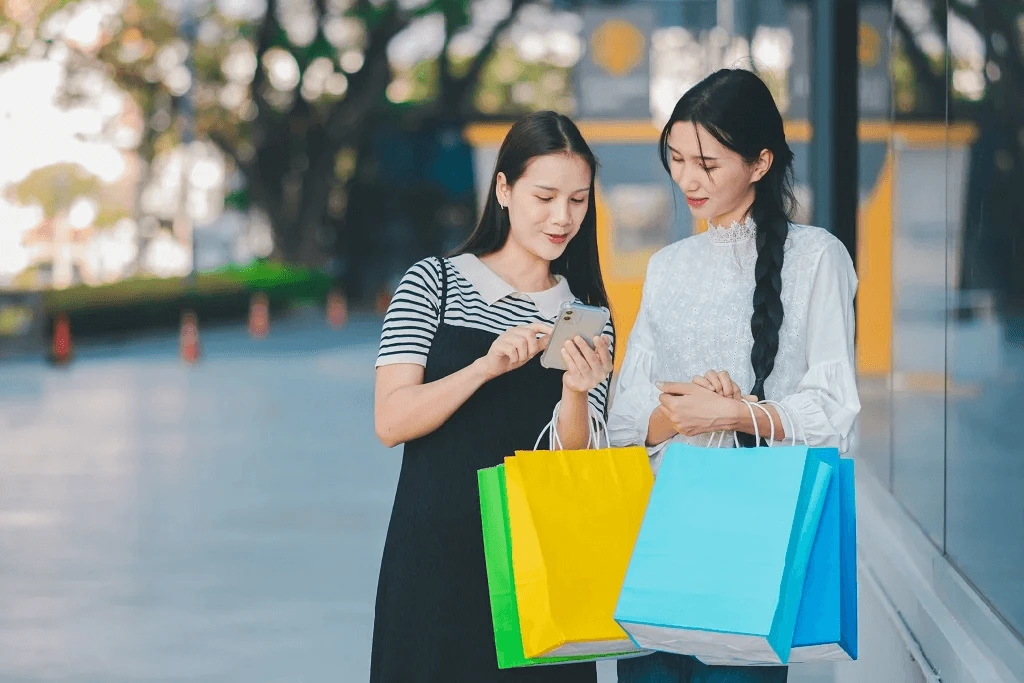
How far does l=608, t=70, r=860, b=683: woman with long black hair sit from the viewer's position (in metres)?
2.87

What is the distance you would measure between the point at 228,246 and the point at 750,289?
50065 millimetres

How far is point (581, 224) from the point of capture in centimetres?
313

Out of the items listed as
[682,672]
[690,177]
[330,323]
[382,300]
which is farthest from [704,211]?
[382,300]

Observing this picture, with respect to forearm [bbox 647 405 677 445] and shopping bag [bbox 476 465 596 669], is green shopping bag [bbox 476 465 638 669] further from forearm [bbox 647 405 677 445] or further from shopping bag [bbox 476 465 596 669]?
forearm [bbox 647 405 677 445]

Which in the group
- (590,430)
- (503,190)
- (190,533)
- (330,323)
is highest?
(503,190)

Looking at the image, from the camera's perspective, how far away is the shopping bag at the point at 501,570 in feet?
9.13

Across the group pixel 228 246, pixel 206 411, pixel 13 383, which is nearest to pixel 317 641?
pixel 206 411

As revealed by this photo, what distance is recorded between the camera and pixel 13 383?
59.2ft

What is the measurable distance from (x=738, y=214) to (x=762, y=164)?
114 mm

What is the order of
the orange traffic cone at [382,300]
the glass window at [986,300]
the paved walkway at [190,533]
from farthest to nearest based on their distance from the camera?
the orange traffic cone at [382,300] → the paved walkway at [190,533] → the glass window at [986,300]

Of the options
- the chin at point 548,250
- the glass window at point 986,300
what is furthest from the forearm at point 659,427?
the glass window at point 986,300

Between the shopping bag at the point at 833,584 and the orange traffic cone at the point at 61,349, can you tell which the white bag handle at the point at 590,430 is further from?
the orange traffic cone at the point at 61,349

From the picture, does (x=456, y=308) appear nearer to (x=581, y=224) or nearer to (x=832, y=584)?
(x=581, y=224)

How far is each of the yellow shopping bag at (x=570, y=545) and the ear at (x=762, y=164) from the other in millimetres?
631
